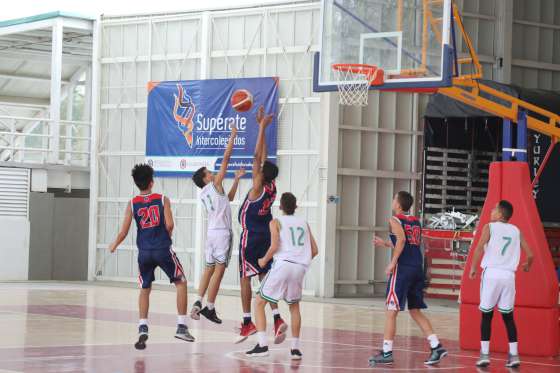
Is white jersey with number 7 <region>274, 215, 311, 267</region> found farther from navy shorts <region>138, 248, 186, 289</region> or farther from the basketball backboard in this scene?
the basketball backboard

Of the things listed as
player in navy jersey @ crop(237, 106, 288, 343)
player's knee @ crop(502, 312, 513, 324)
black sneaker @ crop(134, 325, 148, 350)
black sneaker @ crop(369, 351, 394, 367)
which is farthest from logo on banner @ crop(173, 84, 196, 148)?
black sneaker @ crop(369, 351, 394, 367)

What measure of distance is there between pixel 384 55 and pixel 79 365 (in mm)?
6844

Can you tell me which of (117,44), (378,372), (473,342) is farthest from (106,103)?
(378,372)

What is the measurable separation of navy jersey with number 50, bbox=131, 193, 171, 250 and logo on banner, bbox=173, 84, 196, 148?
14.6m

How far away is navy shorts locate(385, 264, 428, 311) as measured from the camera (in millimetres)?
12406

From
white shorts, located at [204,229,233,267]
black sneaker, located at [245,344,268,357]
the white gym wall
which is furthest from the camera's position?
the white gym wall

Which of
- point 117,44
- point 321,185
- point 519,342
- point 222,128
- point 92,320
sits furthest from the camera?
point 117,44

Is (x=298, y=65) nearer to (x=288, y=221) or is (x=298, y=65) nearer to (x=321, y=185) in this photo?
(x=321, y=185)

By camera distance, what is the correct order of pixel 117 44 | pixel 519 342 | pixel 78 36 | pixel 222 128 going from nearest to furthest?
pixel 519 342, pixel 222 128, pixel 117 44, pixel 78 36

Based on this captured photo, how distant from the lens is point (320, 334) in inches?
639

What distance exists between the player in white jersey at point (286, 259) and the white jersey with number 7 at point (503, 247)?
2143 millimetres

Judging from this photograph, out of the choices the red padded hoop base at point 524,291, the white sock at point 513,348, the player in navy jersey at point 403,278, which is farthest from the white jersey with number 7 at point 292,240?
the red padded hoop base at point 524,291

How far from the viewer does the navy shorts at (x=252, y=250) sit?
1360 centimetres

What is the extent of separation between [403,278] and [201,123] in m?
15.4
